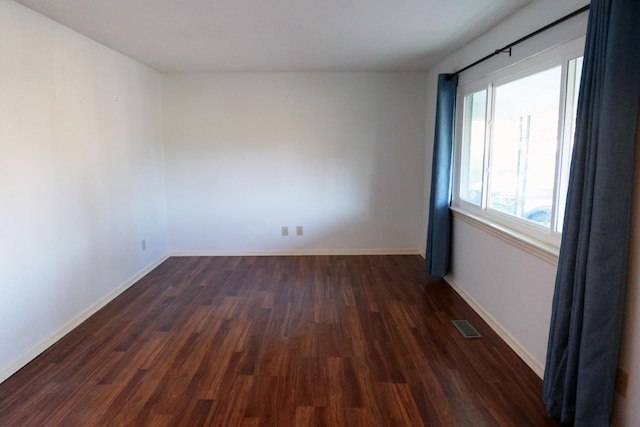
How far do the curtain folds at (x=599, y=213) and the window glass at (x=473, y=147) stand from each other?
171cm

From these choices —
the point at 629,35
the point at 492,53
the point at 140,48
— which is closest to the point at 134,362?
the point at 140,48

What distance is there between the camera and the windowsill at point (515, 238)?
2391 mm

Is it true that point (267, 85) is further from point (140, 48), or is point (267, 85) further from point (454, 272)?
point (454, 272)

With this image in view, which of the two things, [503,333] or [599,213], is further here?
[503,333]

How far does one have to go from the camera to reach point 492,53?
10.2 ft

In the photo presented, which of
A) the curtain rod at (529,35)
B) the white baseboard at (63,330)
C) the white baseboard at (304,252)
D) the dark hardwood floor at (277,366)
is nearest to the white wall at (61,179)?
the white baseboard at (63,330)

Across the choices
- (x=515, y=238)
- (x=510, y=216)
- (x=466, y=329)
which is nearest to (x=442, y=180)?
(x=510, y=216)

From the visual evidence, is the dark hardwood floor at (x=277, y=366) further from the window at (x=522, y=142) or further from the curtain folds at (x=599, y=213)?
the window at (x=522, y=142)

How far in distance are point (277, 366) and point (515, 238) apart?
1803 mm

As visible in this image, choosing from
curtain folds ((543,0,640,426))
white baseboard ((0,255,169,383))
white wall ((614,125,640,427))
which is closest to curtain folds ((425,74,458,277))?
curtain folds ((543,0,640,426))

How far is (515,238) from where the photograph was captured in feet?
9.12

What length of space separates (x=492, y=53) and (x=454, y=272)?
6.76ft

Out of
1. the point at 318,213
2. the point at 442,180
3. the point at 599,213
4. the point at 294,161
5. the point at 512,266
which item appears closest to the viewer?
the point at 599,213

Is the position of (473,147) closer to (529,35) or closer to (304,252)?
(529,35)
